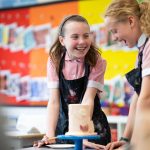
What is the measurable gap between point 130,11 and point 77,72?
0.46 meters

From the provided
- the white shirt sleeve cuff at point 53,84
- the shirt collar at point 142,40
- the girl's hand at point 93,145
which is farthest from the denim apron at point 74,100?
the shirt collar at point 142,40

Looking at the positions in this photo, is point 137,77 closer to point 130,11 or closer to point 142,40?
point 142,40

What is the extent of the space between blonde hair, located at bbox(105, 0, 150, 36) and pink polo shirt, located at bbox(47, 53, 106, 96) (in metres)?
0.36

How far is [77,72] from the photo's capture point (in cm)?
171

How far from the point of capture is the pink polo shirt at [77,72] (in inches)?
65.8

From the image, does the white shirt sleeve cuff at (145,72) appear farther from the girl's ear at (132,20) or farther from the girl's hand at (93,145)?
the girl's hand at (93,145)

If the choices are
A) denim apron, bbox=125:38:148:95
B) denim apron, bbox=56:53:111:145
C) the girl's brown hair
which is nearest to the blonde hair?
Answer: denim apron, bbox=125:38:148:95

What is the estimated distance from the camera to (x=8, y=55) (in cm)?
418

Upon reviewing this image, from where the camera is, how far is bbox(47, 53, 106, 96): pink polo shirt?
167 centimetres

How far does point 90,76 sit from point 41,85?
2.23m

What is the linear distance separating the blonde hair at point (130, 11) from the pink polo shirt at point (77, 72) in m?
0.36

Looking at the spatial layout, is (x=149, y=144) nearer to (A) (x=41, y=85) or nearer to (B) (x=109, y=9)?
(B) (x=109, y=9)

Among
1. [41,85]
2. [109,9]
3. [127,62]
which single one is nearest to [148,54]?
[109,9]

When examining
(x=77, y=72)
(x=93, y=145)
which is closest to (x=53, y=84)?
(x=77, y=72)
